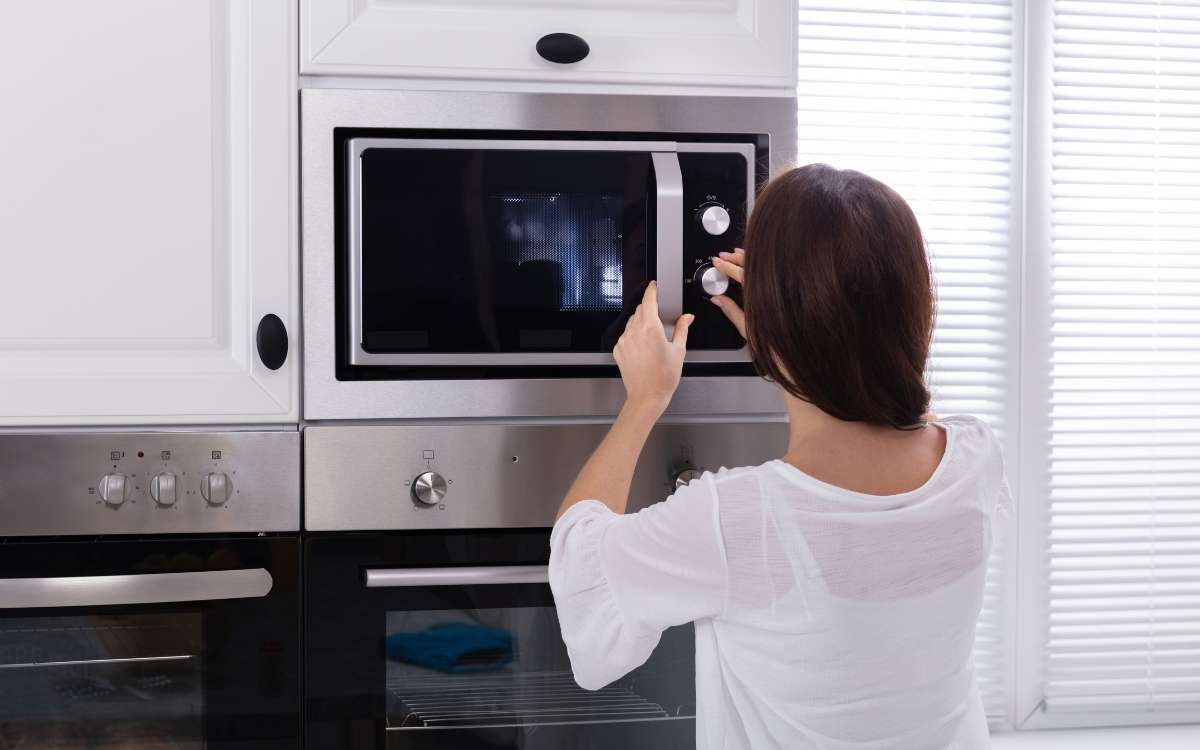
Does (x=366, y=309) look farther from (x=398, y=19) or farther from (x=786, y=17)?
(x=786, y=17)

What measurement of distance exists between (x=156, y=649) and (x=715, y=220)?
0.81m

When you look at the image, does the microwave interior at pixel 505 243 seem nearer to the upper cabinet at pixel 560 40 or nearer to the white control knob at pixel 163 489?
the upper cabinet at pixel 560 40

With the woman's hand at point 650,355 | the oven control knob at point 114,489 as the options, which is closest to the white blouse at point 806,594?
the woman's hand at point 650,355

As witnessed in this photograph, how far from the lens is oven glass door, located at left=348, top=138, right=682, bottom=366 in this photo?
42.4 inches

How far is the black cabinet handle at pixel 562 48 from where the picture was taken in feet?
3.56

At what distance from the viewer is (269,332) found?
1.07 metres

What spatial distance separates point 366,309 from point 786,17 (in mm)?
612

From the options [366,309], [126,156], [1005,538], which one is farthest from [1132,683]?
[126,156]

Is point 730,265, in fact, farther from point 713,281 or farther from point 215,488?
point 215,488

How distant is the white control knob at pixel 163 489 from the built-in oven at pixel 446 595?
0.48 ft

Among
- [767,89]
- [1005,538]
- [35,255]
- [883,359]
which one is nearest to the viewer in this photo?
[883,359]

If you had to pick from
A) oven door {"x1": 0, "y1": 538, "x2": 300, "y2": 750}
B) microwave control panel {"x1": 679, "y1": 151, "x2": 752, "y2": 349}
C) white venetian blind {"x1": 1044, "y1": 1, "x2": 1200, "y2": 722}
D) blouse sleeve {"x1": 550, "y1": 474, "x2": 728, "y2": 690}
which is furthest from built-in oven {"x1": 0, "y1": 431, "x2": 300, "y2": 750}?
white venetian blind {"x1": 1044, "y1": 1, "x2": 1200, "y2": 722}

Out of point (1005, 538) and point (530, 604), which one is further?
point (1005, 538)

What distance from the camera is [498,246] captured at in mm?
1085
